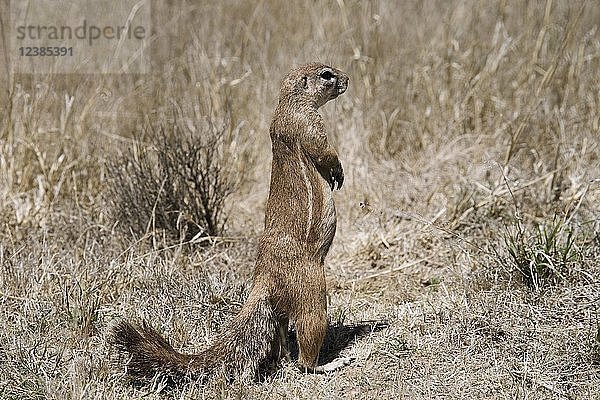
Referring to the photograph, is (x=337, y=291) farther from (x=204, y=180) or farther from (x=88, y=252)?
(x=88, y=252)

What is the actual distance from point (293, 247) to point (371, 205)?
240 centimetres

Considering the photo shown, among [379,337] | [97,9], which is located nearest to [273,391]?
[379,337]

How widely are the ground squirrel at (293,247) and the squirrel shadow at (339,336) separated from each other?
30 cm

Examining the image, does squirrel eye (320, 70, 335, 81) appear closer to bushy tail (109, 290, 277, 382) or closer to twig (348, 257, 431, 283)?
bushy tail (109, 290, 277, 382)

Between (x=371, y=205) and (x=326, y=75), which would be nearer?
(x=326, y=75)

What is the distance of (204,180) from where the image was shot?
5.20 metres

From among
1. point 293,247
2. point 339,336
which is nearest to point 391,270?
point 339,336

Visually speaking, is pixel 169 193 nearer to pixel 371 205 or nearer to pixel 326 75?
pixel 371 205

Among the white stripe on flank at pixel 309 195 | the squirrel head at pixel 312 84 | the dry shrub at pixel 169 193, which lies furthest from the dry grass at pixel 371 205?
the squirrel head at pixel 312 84

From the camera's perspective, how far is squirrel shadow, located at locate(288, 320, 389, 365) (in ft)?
13.0

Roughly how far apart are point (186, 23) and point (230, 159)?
277 centimetres

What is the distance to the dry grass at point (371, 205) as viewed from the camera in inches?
149

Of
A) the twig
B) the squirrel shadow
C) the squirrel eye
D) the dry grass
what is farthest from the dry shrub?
the squirrel eye

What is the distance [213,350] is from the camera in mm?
3529
